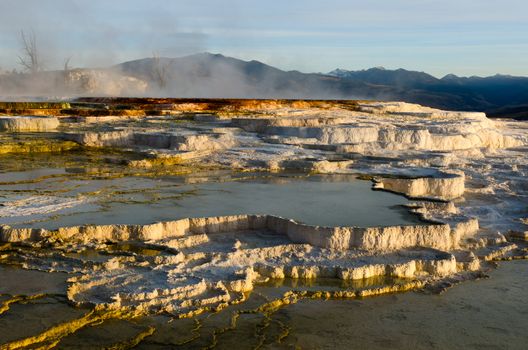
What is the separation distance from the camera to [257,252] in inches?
194

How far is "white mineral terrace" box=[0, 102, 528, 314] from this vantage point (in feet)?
14.2

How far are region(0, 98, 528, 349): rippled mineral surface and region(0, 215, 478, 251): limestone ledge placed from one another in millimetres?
12

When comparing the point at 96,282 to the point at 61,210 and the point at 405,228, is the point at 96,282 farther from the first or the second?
the point at 405,228

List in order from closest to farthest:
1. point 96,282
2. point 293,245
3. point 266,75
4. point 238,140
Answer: point 96,282 → point 293,245 → point 238,140 → point 266,75

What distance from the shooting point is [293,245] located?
5.07 m

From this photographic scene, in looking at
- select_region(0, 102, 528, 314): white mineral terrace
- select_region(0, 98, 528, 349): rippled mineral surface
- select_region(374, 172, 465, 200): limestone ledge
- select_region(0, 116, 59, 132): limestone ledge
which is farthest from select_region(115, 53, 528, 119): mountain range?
select_region(374, 172, 465, 200): limestone ledge

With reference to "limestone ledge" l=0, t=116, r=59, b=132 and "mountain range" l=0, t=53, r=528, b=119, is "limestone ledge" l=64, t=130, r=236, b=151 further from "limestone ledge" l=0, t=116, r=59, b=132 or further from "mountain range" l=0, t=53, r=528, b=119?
"mountain range" l=0, t=53, r=528, b=119

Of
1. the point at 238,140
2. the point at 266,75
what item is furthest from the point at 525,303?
the point at 266,75

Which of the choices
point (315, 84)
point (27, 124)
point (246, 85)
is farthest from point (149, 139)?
point (315, 84)

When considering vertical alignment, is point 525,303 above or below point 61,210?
below

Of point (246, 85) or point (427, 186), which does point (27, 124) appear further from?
point (246, 85)

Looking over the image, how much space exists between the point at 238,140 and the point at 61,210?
5619 millimetres

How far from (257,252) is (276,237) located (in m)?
0.47

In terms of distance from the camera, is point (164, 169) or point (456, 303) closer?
point (456, 303)
